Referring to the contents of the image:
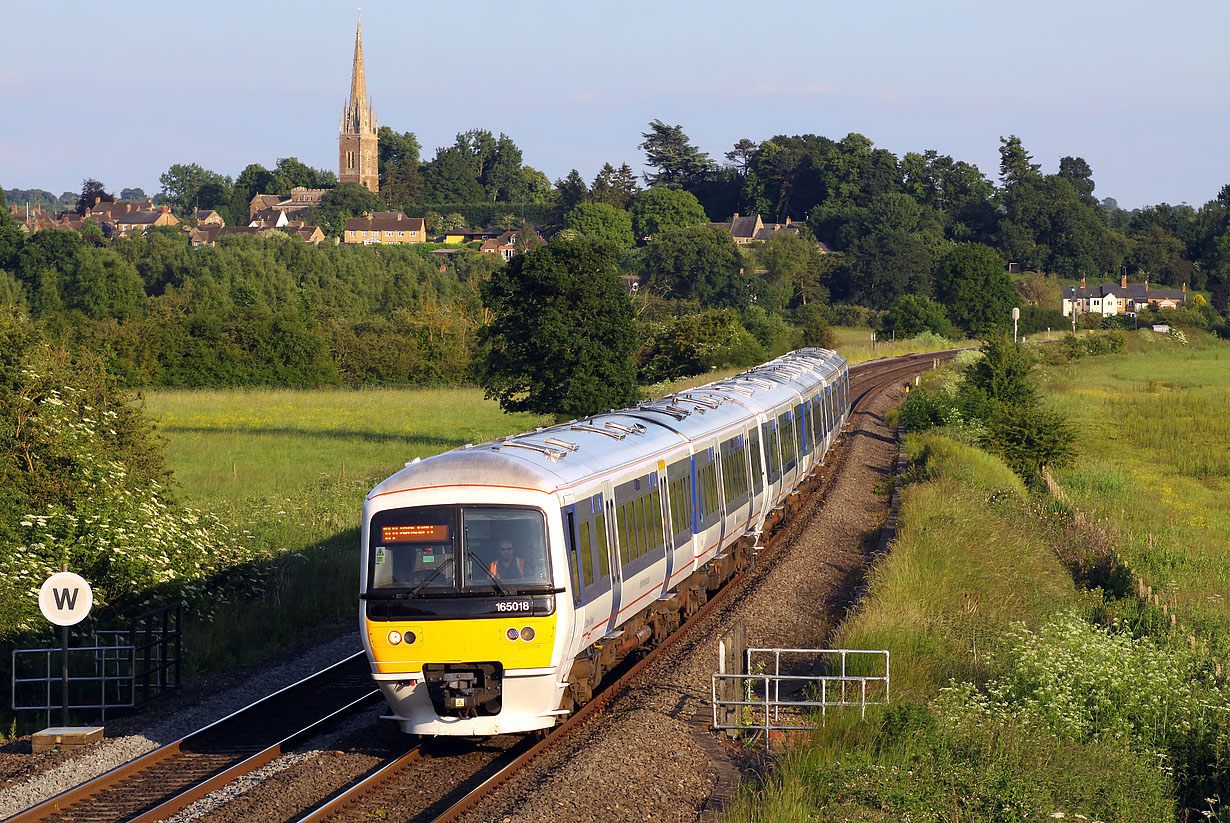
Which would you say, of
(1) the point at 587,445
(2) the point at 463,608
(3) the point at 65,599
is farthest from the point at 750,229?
(2) the point at 463,608

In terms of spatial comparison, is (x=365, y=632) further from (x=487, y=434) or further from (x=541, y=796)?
(x=487, y=434)

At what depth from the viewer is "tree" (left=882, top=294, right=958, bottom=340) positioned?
9375 centimetres

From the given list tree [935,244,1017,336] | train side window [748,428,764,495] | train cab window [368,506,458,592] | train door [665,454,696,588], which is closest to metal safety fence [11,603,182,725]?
train cab window [368,506,458,592]

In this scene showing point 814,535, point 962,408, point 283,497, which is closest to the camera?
point 814,535

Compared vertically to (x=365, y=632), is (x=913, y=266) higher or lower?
higher

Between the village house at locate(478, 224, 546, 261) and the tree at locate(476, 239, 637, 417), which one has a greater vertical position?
the village house at locate(478, 224, 546, 261)

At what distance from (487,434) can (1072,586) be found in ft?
95.5

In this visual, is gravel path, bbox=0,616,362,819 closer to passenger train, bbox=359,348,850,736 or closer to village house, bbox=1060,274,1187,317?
passenger train, bbox=359,348,850,736

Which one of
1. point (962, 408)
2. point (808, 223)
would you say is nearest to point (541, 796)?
point (962, 408)

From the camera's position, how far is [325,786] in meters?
12.0

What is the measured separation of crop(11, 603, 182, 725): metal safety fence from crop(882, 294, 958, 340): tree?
81.8 metres

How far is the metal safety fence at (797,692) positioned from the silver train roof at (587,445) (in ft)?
9.00

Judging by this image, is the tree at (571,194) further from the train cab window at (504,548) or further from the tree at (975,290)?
the train cab window at (504,548)

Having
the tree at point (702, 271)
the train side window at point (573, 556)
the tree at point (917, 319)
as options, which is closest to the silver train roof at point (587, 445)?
the train side window at point (573, 556)
